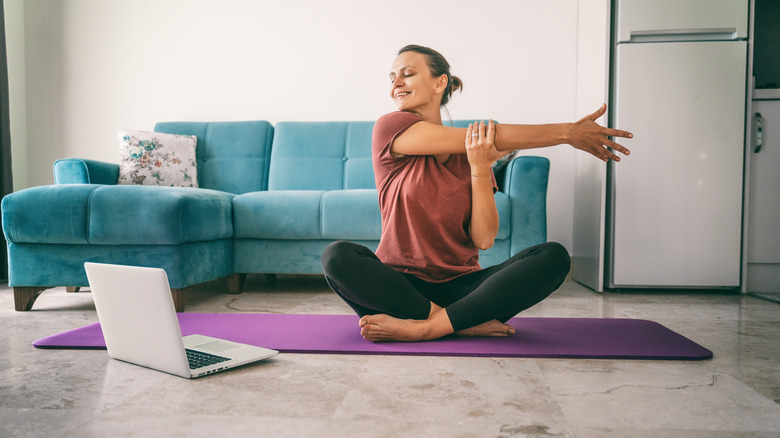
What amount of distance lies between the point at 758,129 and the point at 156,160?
9.94ft

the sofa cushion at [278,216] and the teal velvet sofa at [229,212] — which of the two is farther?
the sofa cushion at [278,216]

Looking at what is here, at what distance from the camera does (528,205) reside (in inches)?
90.4

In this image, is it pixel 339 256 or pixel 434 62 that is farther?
pixel 434 62

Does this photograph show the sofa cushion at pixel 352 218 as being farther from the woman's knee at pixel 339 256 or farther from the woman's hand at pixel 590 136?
the woman's hand at pixel 590 136

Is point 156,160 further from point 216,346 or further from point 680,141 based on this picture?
point 680,141

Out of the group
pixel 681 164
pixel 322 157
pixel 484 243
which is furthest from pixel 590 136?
pixel 322 157

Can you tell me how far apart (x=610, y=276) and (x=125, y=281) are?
214 cm

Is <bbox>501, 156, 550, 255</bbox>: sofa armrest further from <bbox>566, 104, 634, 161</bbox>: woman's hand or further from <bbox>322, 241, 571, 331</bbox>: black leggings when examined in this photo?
<bbox>566, 104, 634, 161</bbox>: woman's hand

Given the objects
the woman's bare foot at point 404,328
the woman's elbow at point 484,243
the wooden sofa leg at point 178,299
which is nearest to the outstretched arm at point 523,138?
the woman's elbow at point 484,243

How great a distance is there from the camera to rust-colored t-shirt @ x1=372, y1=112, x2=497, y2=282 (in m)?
1.37

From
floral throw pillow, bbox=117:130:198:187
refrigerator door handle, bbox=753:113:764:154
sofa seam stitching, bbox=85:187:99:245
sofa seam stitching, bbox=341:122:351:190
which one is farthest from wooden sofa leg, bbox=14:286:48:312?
refrigerator door handle, bbox=753:113:764:154

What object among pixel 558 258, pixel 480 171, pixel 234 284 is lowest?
pixel 234 284

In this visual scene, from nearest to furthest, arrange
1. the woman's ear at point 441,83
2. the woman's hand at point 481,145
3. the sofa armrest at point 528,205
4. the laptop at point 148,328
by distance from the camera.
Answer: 1. the laptop at point 148,328
2. the woman's hand at point 481,145
3. the woman's ear at point 441,83
4. the sofa armrest at point 528,205

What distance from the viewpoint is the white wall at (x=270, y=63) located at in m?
3.10
